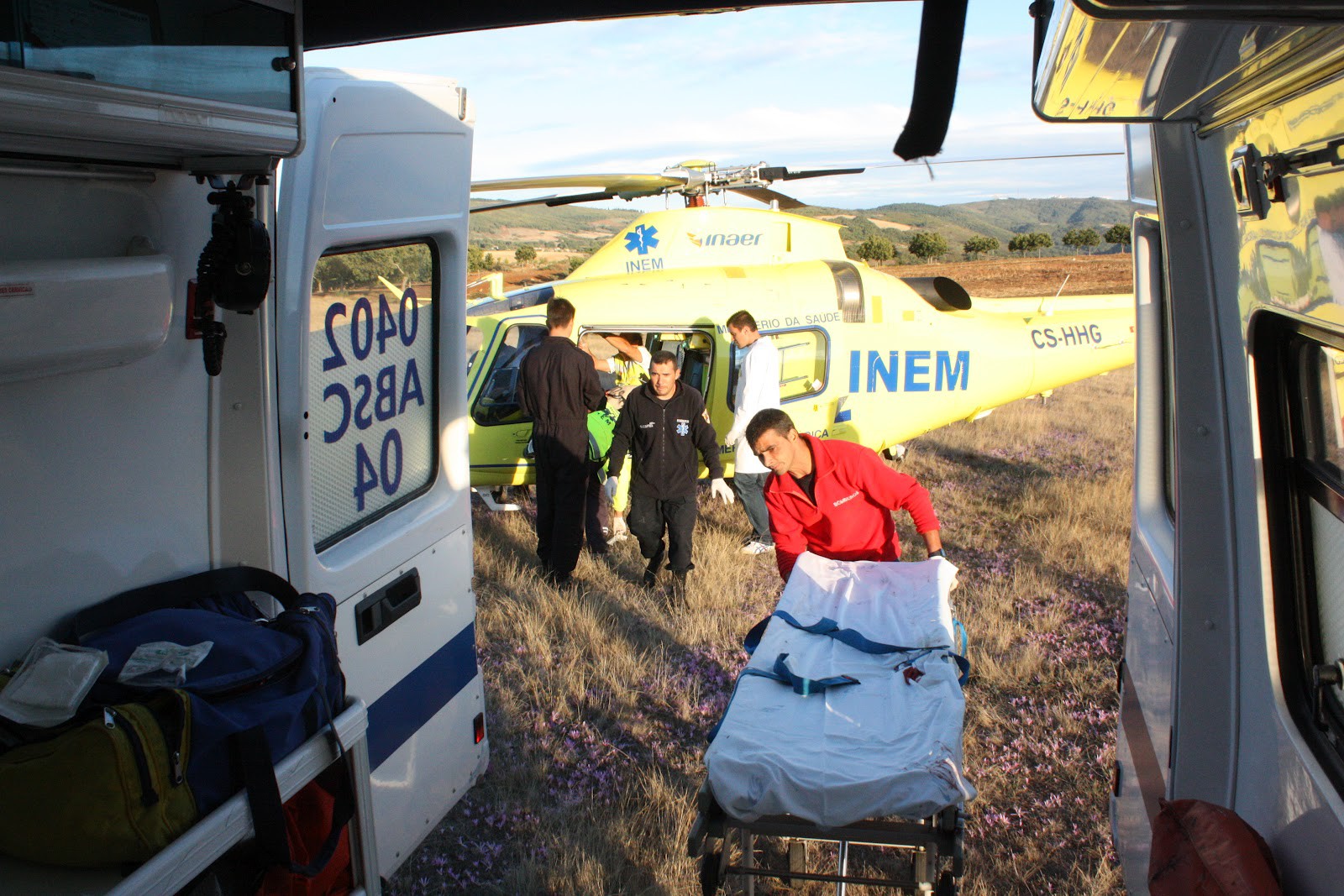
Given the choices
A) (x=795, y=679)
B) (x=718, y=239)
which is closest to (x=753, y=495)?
(x=718, y=239)

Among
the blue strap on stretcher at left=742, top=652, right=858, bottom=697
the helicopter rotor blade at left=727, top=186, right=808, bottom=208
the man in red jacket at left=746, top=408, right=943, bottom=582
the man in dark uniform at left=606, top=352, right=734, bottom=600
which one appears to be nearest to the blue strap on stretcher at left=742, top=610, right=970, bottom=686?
the blue strap on stretcher at left=742, top=652, right=858, bottom=697

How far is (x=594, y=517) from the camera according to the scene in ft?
26.0

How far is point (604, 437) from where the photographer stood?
7992 mm

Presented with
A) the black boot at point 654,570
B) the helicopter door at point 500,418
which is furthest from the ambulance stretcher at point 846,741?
the helicopter door at point 500,418

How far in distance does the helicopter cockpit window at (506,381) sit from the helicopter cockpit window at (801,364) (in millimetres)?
1929

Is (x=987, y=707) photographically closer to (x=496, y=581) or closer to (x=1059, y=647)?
(x=1059, y=647)

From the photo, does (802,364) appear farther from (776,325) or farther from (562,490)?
(562,490)

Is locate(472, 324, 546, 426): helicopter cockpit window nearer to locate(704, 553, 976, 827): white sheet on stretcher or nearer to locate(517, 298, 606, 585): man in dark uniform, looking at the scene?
locate(517, 298, 606, 585): man in dark uniform

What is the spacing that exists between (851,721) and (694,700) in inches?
97.3

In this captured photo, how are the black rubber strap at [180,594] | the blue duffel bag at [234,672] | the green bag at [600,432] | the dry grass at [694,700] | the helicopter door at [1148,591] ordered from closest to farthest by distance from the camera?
1. the blue duffel bag at [234,672]
2. the black rubber strap at [180,594]
3. the helicopter door at [1148,591]
4. the dry grass at [694,700]
5. the green bag at [600,432]

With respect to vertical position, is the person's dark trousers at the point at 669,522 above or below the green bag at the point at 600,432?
below

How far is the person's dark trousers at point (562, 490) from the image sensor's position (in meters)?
6.99

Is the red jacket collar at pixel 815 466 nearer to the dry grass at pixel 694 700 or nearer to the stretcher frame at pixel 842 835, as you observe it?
the dry grass at pixel 694 700

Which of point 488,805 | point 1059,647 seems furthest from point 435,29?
Result: point 1059,647
